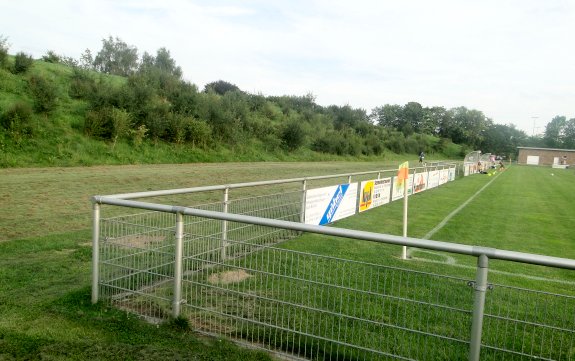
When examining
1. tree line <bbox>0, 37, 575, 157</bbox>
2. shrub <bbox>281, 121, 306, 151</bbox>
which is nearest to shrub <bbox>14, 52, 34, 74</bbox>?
tree line <bbox>0, 37, 575, 157</bbox>

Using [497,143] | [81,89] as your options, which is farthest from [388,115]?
[81,89]

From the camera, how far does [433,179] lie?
2195 centimetres

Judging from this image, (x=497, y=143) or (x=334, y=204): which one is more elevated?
(x=497, y=143)

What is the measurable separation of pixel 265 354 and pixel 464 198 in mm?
16751

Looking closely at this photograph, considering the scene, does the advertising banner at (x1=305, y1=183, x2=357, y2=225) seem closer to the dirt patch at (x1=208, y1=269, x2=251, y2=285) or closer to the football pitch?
the football pitch

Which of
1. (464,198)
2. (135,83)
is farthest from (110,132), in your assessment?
(464,198)

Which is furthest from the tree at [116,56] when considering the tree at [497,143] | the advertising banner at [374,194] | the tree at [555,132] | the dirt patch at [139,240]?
the tree at [555,132]

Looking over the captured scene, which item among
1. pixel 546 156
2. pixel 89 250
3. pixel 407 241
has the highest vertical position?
pixel 546 156

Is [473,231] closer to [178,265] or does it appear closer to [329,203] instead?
[329,203]

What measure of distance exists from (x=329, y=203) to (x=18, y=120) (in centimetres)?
1468

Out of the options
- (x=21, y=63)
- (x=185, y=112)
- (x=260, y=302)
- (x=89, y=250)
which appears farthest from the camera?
(x=185, y=112)

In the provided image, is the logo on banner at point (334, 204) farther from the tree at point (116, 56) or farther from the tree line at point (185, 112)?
the tree at point (116, 56)

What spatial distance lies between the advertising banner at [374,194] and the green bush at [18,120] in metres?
14.3

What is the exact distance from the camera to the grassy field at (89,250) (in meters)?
3.72
